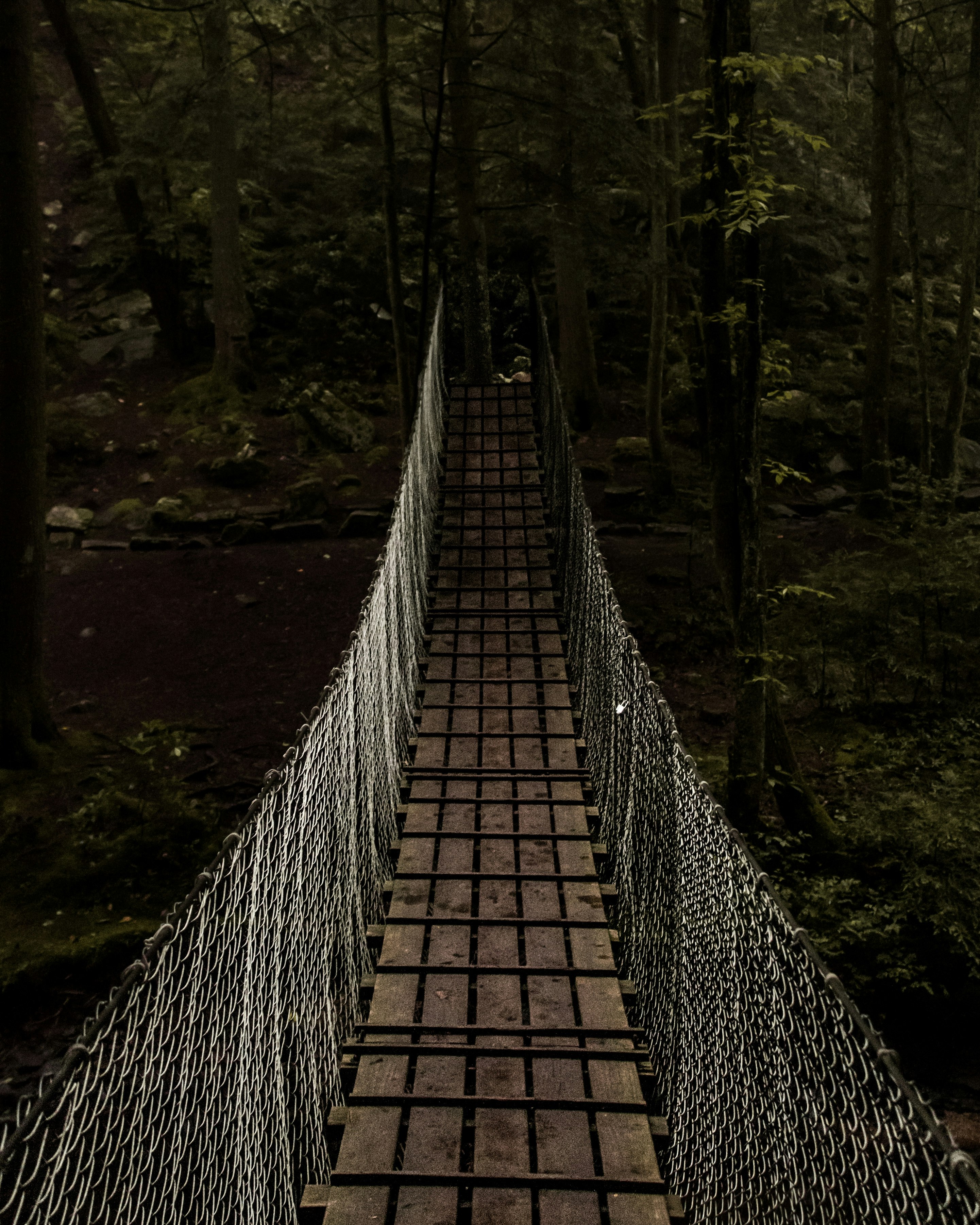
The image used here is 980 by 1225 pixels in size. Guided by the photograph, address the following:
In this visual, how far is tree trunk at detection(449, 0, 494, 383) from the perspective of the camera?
23.6 feet

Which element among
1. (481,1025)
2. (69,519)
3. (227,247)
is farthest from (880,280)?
(481,1025)

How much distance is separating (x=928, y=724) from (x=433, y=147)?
16.5 ft

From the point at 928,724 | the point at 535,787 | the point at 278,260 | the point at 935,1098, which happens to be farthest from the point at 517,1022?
the point at 278,260

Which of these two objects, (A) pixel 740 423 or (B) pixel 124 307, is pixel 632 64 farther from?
(A) pixel 740 423

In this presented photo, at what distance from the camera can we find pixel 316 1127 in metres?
2.20

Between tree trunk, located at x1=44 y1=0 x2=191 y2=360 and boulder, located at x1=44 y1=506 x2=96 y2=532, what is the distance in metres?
3.20

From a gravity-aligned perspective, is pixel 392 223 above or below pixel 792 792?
above

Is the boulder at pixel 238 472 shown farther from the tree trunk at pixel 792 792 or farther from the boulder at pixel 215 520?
the tree trunk at pixel 792 792

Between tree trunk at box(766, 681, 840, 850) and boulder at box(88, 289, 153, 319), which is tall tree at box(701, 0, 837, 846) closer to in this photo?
tree trunk at box(766, 681, 840, 850)

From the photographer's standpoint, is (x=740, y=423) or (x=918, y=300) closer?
(x=740, y=423)

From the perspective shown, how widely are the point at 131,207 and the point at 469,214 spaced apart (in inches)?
169

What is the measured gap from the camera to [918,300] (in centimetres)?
827

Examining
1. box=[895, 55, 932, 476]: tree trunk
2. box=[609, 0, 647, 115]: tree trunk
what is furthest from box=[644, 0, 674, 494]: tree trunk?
box=[895, 55, 932, 476]: tree trunk

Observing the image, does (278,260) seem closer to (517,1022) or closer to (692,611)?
(692,611)
